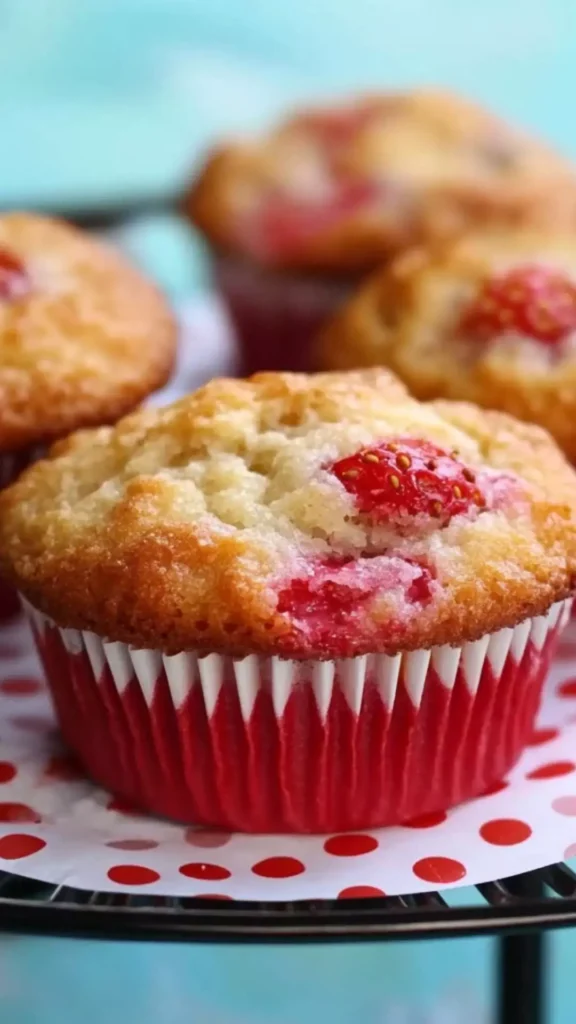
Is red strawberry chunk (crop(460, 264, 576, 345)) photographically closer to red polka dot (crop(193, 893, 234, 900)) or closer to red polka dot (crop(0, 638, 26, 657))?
red polka dot (crop(0, 638, 26, 657))

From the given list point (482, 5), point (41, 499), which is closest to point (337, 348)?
point (41, 499)

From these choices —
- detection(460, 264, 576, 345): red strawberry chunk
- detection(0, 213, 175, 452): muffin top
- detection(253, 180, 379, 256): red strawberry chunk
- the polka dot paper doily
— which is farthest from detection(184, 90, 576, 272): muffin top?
the polka dot paper doily

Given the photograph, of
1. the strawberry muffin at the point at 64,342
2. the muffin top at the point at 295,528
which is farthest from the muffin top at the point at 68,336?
the muffin top at the point at 295,528

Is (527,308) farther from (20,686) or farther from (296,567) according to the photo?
(20,686)

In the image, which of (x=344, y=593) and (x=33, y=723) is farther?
(x=33, y=723)

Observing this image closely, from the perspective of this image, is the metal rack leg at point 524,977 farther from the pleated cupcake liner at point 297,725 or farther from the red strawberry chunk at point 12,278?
the red strawberry chunk at point 12,278

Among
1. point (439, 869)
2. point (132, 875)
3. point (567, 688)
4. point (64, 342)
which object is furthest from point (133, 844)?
point (64, 342)

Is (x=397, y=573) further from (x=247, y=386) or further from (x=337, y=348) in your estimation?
(x=337, y=348)
